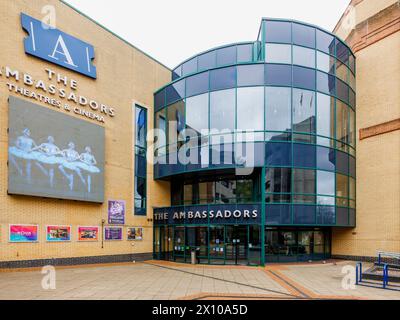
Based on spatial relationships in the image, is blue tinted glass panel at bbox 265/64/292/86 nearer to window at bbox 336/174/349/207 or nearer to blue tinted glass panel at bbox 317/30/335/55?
blue tinted glass panel at bbox 317/30/335/55

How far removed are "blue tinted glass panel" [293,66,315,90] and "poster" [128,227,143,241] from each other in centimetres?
1244

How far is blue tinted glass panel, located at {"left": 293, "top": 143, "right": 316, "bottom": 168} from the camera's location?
1691 cm

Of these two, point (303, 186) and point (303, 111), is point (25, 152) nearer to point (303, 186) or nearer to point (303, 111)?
point (303, 186)

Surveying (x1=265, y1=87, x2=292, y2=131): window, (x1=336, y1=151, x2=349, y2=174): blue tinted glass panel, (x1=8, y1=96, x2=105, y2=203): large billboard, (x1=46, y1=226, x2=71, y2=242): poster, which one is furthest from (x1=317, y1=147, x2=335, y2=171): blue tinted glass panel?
Answer: (x1=46, y1=226, x2=71, y2=242): poster

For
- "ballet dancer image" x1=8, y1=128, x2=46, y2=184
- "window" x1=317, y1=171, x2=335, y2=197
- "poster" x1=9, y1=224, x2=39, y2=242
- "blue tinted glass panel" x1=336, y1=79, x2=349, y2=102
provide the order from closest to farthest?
"poster" x1=9, y1=224, x2=39, y2=242 → "ballet dancer image" x1=8, y1=128, x2=46, y2=184 → "window" x1=317, y1=171, x2=335, y2=197 → "blue tinted glass panel" x1=336, y1=79, x2=349, y2=102

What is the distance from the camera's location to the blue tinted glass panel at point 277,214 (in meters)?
16.4

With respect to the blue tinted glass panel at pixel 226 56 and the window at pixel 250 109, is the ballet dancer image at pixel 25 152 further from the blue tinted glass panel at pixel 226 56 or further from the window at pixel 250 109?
the blue tinted glass panel at pixel 226 56

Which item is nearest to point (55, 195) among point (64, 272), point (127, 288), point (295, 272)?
point (64, 272)

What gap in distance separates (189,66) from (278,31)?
6.73 meters

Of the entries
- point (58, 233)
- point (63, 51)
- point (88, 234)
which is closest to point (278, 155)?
point (88, 234)

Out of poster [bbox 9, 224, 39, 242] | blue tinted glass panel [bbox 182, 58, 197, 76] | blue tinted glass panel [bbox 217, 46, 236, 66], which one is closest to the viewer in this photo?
poster [bbox 9, 224, 39, 242]

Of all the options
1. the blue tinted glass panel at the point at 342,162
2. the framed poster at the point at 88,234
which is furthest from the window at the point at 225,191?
the framed poster at the point at 88,234

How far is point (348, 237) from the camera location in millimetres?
19297

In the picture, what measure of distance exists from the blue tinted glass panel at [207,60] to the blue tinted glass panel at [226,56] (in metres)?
0.35
